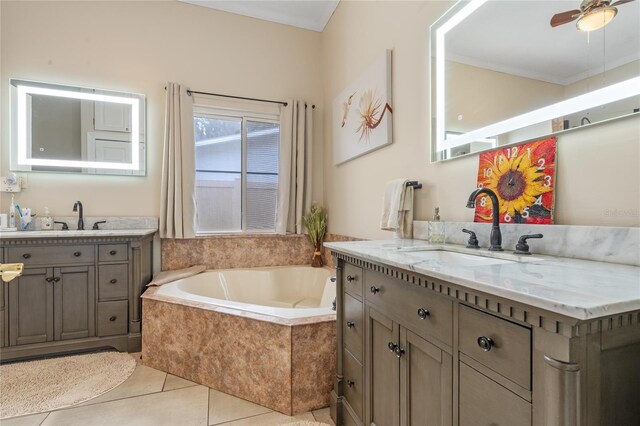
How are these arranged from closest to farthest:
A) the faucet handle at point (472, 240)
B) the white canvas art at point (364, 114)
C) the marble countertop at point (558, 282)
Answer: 1. the marble countertop at point (558, 282)
2. the faucet handle at point (472, 240)
3. the white canvas art at point (364, 114)

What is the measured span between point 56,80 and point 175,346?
2.49 meters

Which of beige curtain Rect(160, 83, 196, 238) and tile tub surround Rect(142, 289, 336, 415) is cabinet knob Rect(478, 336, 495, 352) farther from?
beige curtain Rect(160, 83, 196, 238)

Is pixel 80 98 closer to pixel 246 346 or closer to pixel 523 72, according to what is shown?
pixel 246 346

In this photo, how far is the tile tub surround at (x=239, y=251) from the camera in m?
2.83

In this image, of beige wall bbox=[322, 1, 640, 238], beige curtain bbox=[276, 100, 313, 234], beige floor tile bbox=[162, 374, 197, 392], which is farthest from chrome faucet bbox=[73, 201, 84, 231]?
beige wall bbox=[322, 1, 640, 238]

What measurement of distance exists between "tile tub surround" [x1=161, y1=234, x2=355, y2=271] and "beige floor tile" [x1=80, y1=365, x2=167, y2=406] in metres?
0.98

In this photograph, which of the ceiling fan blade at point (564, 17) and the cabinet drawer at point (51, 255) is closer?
the ceiling fan blade at point (564, 17)

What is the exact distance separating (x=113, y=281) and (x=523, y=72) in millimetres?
2818

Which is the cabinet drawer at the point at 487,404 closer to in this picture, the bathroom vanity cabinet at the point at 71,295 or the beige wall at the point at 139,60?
the bathroom vanity cabinet at the point at 71,295

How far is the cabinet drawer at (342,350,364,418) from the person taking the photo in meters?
1.34

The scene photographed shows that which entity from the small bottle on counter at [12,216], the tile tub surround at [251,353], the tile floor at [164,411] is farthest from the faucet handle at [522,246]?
the small bottle on counter at [12,216]

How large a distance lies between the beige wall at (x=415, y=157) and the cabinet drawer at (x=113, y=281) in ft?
5.88

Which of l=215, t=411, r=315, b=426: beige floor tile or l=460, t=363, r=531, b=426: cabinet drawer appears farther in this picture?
l=215, t=411, r=315, b=426: beige floor tile

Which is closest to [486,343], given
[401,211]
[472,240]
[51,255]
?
[472,240]
